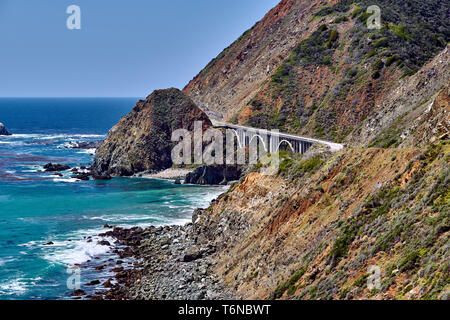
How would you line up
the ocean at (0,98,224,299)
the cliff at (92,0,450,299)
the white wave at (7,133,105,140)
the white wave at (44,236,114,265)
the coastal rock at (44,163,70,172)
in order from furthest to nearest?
the white wave at (7,133,105,140) → the coastal rock at (44,163,70,172) → the white wave at (44,236,114,265) → the ocean at (0,98,224,299) → the cliff at (92,0,450,299)

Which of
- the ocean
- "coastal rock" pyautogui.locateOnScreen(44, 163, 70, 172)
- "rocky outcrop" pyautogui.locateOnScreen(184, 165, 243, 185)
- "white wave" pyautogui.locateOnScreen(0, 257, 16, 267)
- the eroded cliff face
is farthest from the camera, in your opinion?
"coastal rock" pyautogui.locateOnScreen(44, 163, 70, 172)

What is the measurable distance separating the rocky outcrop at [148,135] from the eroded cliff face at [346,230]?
2195 inches

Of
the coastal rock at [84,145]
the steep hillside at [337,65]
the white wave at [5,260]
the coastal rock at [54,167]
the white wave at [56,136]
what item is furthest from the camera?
the white wave at [56,136]

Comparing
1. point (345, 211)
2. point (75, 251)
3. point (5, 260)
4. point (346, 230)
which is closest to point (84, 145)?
point (75, 251)

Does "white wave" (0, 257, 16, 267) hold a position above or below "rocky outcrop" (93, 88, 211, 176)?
below

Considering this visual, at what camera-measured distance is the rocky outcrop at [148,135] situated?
328 feet

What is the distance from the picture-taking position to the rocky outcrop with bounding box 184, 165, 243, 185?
88.2 m

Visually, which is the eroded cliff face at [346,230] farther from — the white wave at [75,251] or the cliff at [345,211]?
the white wave at [75,251]

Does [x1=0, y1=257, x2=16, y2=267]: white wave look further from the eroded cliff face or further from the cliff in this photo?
the eroded cliff face

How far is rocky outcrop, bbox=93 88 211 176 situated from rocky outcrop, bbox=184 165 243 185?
43.7ft

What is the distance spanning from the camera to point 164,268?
4334 centimetres

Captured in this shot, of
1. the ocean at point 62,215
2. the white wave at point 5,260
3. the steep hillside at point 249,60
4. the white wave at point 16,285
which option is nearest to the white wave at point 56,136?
the steep hillside at point 249,60

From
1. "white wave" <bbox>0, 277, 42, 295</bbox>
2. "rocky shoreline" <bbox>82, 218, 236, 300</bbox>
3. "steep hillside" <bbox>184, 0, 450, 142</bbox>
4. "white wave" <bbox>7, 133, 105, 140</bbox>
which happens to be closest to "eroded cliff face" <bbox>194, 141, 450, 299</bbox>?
"rocky shoreline" <bbox>82, 218, 236, 300</bbox>

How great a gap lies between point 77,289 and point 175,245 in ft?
35.9
